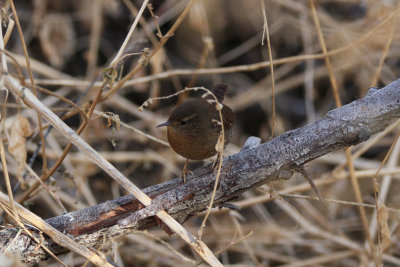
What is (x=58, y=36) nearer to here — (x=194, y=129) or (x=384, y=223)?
(x=194, y=129)

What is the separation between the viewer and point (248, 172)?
7.48 ft

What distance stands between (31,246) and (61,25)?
11.1ft

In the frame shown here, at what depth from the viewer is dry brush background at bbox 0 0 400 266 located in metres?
3.94

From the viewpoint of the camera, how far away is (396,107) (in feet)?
7.40

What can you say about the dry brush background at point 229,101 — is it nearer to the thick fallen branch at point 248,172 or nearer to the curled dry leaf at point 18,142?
the thick fallen branch at point 248,172

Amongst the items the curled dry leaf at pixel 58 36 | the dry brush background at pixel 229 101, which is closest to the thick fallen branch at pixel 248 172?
the dry brush background at pixel 229 101

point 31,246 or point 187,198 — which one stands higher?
point 187,198

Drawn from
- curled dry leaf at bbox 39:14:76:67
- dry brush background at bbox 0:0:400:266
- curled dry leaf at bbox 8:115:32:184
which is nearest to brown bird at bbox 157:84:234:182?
dry brush background at bbox 0:0:400:266

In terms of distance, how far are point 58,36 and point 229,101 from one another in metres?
1.94

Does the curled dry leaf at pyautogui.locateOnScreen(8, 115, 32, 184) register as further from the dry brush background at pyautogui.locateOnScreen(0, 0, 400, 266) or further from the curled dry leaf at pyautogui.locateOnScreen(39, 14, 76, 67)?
the curled dry leaf at pyautogui.locateOnScreen(39, 14, 76, 67)

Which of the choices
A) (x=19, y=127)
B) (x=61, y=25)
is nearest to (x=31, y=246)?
(x=19, y=127)

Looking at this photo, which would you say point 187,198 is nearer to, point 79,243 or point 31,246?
point 79,243

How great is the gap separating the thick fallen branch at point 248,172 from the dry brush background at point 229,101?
973mm

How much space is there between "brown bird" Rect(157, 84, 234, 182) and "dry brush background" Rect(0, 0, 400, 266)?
474 mm
